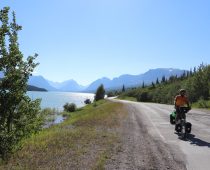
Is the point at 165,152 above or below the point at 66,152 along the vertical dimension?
above

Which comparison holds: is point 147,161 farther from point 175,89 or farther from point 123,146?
point 175,89

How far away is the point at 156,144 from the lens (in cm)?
1513

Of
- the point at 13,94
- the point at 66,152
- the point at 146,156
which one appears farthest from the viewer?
the point at 66,152

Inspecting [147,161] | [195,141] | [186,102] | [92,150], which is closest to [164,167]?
[147,161]

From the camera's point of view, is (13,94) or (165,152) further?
(165,152)

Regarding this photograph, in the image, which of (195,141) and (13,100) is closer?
(13,100)

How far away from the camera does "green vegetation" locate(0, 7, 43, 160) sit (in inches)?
289

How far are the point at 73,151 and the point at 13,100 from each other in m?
6.29

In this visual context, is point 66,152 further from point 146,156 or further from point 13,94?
point 13,94

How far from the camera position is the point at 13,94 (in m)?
7.40

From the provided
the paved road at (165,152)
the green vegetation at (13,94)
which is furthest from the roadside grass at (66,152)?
the green vegetation at (13,94)

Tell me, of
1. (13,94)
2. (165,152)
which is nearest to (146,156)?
(165,152)

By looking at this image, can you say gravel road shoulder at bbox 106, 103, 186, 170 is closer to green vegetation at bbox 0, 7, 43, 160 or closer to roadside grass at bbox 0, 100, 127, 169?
roadside grass at bbox 0, 100, 127, 169

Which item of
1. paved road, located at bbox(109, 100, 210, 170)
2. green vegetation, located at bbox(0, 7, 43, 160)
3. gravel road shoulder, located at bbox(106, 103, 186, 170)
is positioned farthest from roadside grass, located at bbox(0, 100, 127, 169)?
green vegetation, located at bbox(0, 7, 43, 160)
